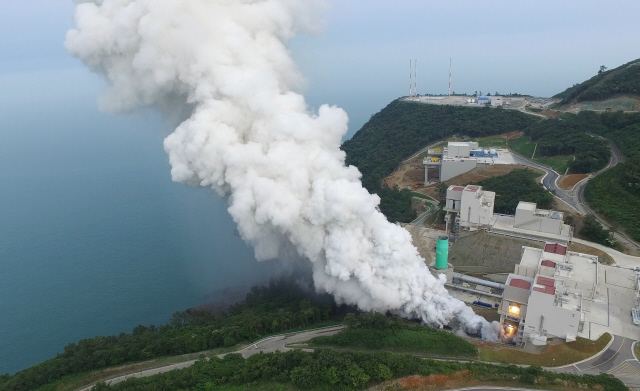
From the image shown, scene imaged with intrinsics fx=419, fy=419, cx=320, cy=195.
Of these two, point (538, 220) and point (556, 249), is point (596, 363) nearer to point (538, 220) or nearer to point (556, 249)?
point (556, 249)

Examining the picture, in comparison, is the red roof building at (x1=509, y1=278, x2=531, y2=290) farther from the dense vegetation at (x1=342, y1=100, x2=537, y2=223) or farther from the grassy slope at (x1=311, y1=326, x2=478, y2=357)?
the dense vegetation at (x1=342, y1=100, x2=537, y2=223)

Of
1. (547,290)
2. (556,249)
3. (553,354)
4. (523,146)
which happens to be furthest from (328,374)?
(523,146)

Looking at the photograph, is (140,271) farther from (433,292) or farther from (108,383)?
(433,292)

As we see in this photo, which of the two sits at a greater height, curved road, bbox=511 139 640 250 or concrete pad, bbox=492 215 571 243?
curved road, bbox=511 139 640 250

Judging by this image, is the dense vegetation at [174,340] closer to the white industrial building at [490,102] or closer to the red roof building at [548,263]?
the red roof building at [548,263]

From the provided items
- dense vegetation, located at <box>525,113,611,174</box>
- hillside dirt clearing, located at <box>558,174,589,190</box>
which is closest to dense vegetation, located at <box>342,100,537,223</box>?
dense vegetation, located at <box>525,113,611,174</box>
